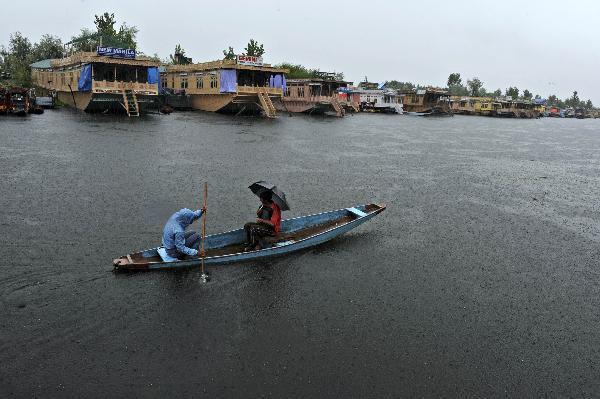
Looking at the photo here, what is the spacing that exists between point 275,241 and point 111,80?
3698cm

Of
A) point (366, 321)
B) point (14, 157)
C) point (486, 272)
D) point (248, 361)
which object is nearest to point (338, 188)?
point (486, 272)

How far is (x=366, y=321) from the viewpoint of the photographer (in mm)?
8734

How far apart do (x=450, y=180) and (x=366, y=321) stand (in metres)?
15.4

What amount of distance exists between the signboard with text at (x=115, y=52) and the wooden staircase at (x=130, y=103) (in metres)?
3.07

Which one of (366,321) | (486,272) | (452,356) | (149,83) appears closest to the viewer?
(452,356)

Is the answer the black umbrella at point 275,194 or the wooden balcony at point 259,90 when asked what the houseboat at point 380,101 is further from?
the black umbrella at point 275,194

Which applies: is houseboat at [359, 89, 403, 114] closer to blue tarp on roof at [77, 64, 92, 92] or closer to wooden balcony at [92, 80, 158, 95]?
wooden balcony at [92, 80, 158, 95]

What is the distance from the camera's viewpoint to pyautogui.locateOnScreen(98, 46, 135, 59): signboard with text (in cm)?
3903

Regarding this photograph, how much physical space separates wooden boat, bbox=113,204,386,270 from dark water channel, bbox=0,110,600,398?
27 centimetres

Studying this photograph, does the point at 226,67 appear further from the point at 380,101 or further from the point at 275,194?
the point at 380,101

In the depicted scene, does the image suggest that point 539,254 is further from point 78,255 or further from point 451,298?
point 78,255

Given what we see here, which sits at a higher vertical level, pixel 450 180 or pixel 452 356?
pixel 450 180

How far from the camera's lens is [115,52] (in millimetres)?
39781

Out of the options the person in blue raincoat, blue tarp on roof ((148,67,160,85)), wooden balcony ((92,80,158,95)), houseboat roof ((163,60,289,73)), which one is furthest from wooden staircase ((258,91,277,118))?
the person in blue raincoat
